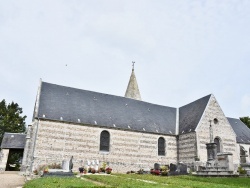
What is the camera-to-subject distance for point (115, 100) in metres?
29.6

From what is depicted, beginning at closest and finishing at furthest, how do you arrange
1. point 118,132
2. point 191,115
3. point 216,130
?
point 118,132
point 216,130
point 191,115

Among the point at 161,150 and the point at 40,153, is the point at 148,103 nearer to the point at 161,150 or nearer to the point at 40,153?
the point at 161,150

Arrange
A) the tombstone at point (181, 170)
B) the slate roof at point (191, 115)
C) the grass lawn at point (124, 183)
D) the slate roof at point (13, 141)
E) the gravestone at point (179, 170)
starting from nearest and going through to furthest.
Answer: the grass lawn at point (124, 183) < the gravestone at point (179, 170) < the tombstone at point (181, 170) < the slate roof at point (13, 141) < the slate roof at point (191, 115)

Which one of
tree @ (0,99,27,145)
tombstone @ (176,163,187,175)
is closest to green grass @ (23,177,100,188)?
tombstone @ (176,163,187,175)

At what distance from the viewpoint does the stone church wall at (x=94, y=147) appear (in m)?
21.5

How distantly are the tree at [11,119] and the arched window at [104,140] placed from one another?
86.7 ft

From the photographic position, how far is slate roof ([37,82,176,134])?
2387 centimetres

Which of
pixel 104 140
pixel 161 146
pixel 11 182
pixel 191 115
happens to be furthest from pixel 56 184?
pixel 191 115

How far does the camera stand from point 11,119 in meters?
44.8

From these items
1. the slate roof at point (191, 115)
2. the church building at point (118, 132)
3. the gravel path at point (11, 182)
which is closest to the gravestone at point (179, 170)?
the church building at point (118, 132)

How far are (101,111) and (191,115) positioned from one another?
11824mm

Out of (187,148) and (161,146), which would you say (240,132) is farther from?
(161,146)

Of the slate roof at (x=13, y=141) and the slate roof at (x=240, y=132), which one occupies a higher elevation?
the slate roof at (x=240, y=132)

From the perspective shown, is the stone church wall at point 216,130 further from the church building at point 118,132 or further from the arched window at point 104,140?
the arched window at point 104,140
